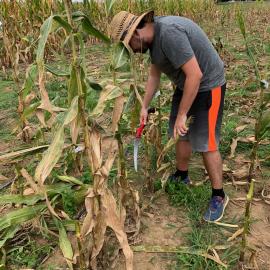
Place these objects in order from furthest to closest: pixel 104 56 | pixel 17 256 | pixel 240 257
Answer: pixel 104 56, pixel 17 256, pixel 240 257

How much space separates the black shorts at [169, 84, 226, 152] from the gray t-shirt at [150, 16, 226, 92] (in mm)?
56

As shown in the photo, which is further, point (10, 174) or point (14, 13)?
point (14, 13)

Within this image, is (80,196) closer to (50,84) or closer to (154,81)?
(154,81)

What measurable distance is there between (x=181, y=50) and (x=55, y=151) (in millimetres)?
930

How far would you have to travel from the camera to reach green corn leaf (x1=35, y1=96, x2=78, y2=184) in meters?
1.69

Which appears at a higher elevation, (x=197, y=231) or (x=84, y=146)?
(x=84, y=146)

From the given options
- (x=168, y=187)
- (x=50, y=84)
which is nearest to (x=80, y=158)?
(x=168, y=187)

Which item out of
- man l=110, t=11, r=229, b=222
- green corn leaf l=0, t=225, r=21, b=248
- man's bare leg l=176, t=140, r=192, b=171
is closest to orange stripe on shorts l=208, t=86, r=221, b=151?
man l=110, t=11, r=229, b=222

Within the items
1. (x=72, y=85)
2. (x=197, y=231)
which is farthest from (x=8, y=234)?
(x=197, y=231)

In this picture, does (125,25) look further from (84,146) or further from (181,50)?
(84,146)

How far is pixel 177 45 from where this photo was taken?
211 cm

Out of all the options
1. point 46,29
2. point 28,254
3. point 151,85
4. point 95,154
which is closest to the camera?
point 46,29

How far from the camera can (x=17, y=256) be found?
2.25 m

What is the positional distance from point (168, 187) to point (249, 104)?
2.13m
